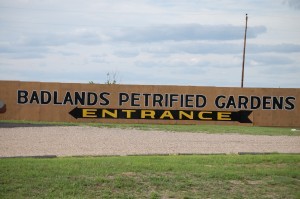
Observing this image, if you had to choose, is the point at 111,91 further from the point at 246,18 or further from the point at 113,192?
the point at 113,192

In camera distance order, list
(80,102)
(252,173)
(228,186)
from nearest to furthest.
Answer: (228,186) → (252,173) → (80,102)

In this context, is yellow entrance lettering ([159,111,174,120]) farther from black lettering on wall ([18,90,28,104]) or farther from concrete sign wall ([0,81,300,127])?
black lettering on wall ([18,90,28,104])

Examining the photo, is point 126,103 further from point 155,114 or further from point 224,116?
point 224,116

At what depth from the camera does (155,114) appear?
105ft

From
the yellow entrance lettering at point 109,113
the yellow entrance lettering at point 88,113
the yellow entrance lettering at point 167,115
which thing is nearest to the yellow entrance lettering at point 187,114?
the yellow entrance lettering at point 167,115

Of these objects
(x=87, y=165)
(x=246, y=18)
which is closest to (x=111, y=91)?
(x=246, y=18)

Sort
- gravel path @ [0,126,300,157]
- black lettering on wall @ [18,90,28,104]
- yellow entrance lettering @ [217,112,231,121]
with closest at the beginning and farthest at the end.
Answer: gravel path @ [0,126,300,157]
black lettering on wall @ [18,90,28,104]
yellow entrance lettering @ [217,112,231,121]

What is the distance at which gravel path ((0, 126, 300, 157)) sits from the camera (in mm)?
16219

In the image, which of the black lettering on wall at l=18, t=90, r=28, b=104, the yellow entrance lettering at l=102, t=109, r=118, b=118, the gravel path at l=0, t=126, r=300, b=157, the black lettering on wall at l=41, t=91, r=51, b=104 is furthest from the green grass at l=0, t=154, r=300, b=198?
the black lettering on wall at l=18, t=90, r=28, b=104

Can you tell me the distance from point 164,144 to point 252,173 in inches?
265

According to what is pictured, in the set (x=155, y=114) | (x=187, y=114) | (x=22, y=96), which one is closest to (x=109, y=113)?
(x=155, y=114)

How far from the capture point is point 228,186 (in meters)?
11.0

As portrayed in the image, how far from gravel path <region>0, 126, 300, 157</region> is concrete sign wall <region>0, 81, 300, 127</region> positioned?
8.72 m

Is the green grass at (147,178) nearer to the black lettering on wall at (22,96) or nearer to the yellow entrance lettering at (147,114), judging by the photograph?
the yellow entrance lettering at (147,114)
